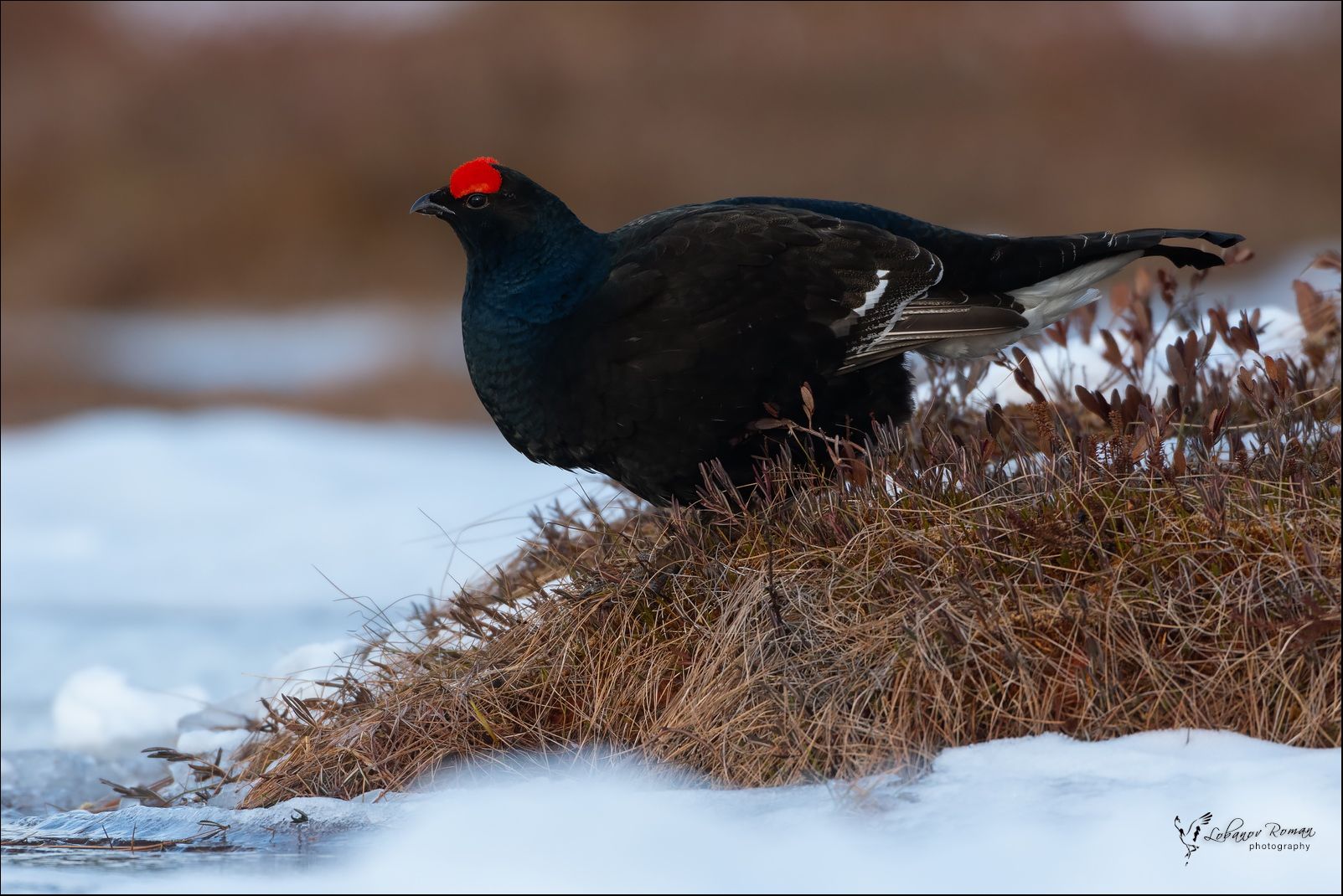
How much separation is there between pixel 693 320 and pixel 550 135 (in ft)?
47.1

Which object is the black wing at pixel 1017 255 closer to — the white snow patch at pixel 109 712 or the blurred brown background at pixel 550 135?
the white snow patch at pixel 109 712

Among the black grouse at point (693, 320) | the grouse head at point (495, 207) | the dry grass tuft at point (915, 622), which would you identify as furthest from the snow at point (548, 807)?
the grouse head at point (495, 207)

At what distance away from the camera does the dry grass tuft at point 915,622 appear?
9.03 ft

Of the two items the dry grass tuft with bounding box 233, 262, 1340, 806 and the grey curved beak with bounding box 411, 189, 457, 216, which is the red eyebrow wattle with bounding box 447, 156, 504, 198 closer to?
the grey curved beak with bounding box 411, 189, 457, 216

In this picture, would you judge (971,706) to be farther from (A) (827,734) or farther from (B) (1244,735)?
(B) (1244,735)

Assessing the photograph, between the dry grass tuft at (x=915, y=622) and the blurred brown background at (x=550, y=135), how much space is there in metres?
12.0

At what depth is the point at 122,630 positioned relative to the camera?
5930 millimetres

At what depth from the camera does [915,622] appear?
2.91 m

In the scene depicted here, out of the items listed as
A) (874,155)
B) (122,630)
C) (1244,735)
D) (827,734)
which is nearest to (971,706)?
(827,734)

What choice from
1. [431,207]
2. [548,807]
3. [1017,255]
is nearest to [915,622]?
[548,807]

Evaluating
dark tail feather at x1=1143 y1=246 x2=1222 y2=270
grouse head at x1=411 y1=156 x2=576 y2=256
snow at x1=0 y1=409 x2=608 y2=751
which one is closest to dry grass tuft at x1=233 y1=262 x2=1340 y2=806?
dark tail feather at x1=1143 y1=246 x2=1222 y2=270

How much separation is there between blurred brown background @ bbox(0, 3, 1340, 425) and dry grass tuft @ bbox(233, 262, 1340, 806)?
12.0 m

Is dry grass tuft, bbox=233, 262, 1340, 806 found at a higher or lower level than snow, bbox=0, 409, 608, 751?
lower

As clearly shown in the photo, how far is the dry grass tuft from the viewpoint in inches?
108
